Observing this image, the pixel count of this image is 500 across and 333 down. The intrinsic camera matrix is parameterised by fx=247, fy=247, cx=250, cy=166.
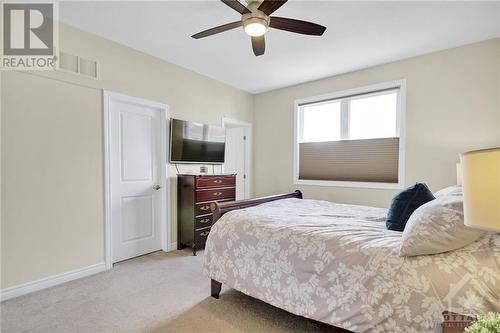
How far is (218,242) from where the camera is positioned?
2207mm

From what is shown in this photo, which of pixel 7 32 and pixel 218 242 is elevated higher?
pixel 7 32

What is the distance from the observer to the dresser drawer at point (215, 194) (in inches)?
141

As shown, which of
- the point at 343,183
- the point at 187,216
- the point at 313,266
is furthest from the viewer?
the point at 343,183

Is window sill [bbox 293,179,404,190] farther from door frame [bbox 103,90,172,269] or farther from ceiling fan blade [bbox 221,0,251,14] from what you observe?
ceiling fan blade [bbox 221,0,251,14]

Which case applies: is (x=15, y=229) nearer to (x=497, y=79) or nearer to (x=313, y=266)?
(x=313, y=266)

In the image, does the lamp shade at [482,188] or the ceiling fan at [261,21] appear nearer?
Answer: the lamp shade at [482,188]

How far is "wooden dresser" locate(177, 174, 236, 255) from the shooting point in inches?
139

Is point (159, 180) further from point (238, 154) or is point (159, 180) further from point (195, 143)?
point (238, 154)

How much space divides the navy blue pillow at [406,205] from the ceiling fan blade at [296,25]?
5.10 ft

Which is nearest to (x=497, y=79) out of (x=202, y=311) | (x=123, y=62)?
(x=202, y=311)

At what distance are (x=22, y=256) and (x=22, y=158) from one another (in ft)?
3.07

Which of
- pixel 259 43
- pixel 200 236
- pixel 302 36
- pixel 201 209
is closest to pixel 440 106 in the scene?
pixel 302 36

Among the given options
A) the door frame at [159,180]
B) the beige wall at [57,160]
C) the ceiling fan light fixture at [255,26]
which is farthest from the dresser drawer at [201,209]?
the ceiling fan light fixture at [255,26]

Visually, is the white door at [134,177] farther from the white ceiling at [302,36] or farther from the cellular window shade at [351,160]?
the cellular window shade at [351,160]
